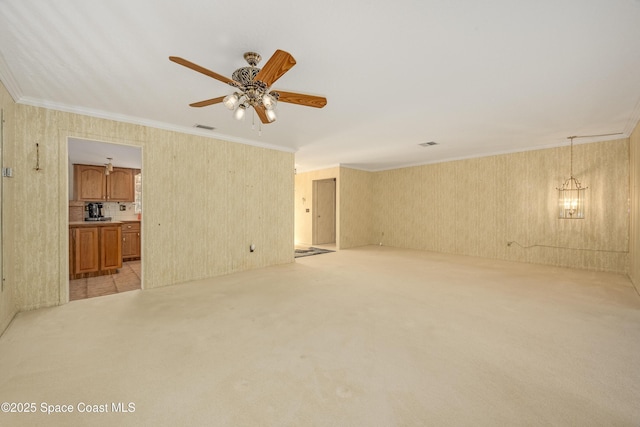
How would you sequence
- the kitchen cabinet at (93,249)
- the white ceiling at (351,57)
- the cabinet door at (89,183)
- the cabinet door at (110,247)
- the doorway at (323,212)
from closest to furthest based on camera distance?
the white ceiling at (351,57), the kitchen cabinet at (93,249), the cabinet door at (110,247), the cabinet door at (89,183), the doorway at (323,212)

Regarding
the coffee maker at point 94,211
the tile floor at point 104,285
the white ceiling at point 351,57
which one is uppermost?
the white ceiling at point 351,57

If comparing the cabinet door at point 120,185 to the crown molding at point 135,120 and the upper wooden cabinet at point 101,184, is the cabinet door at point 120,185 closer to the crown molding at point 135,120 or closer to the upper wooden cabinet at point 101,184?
the upper wooden cabinet at point 101,184

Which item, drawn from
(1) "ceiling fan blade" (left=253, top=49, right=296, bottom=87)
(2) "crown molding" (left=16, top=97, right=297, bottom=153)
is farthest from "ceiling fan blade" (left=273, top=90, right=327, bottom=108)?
(2) "crown molding" (left=16, top=97, right=297, bottom=153)

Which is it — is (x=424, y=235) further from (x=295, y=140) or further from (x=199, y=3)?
(x=199, y=3)

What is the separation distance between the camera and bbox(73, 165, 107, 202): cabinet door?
20.4 ft

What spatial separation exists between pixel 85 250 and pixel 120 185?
230 centimetres

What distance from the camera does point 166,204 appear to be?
14.4 feet

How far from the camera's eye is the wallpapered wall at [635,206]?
13.3 feet

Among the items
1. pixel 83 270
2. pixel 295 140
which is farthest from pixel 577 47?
pixel 83 270

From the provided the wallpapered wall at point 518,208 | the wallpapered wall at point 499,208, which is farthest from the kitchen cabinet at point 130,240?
the wallpapered wall at point 518,208

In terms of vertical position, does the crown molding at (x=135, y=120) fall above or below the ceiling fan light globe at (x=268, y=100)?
above

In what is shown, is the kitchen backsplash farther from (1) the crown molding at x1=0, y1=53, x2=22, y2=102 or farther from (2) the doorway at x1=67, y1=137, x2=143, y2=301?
(1) the crown molding at x1=0, y1=53, x2=22, y2=102

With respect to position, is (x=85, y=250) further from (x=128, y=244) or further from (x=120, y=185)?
(x=120, y=185)

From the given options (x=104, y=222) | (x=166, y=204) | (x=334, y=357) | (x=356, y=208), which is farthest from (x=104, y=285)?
(x=356, y=208)
